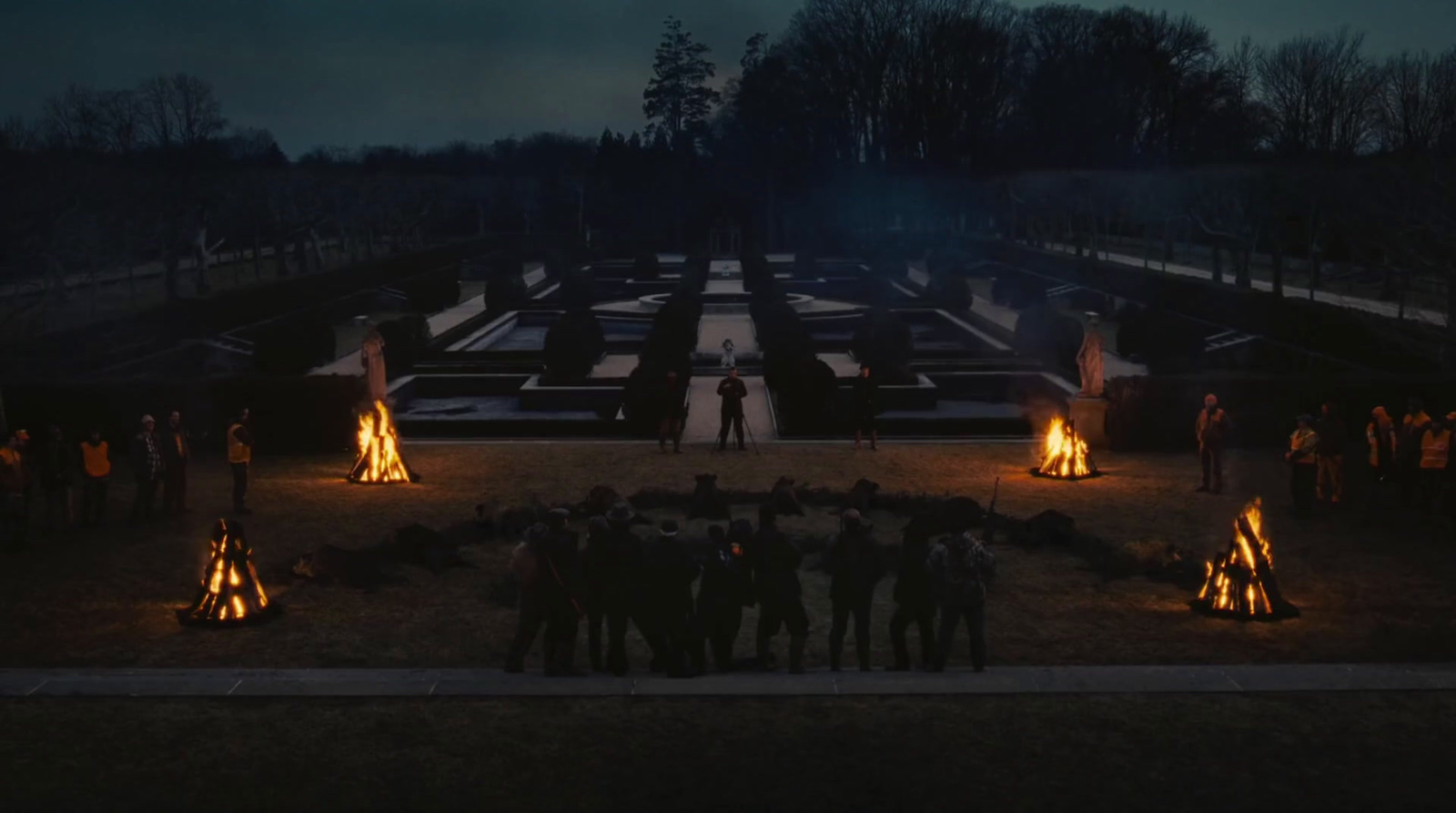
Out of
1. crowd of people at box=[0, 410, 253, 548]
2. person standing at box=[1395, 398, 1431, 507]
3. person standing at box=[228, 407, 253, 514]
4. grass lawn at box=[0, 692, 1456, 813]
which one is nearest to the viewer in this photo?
grass lawn at box=[0, 692, 1456, 813]

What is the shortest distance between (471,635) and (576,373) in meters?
16.5

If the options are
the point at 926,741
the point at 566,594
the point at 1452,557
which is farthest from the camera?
the point at 1452,557

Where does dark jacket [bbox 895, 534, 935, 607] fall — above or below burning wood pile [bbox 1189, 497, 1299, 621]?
above

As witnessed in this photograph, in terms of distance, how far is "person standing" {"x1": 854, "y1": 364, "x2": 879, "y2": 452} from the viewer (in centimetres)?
2136

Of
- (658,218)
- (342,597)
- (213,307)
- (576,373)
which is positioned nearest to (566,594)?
(342,597)

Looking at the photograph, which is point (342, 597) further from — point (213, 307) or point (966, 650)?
point (213, 307)

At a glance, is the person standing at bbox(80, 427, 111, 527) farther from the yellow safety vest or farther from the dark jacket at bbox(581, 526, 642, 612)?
the dark jacket at bbox(581, 526, 642, 612)

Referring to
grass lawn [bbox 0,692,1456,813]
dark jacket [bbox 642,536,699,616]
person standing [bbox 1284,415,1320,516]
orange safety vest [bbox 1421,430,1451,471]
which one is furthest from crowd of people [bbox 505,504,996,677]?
orange safety vest [bbox 1421,430,1451,471]

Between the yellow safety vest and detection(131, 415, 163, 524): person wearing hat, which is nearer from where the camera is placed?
detection(131, 415, 163, 524): person wearing hat

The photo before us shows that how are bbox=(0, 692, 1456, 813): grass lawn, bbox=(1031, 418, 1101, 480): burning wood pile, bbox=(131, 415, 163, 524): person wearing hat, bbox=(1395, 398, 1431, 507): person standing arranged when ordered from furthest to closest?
bbox=(1031, 418, 1101, 480): burning wood pile → bbox=(1395, 398, 1431, 507): person standing → bbox=(131, 415, 163, 524): person wearing hat → bbox=(0, 692, 1456, 813): grass lawn

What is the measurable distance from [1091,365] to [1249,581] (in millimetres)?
9507

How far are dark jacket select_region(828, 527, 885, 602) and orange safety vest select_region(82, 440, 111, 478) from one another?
30.0 feet

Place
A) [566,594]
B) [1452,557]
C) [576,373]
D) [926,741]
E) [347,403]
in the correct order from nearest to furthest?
1. [926,741]
2. [566,594]
3. [1452,557]
4. [347,403]
5. [576,373]

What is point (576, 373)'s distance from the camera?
2831 cm
